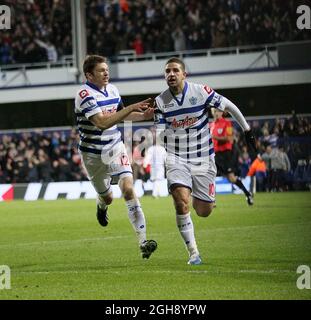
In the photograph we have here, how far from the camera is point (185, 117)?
10.7m

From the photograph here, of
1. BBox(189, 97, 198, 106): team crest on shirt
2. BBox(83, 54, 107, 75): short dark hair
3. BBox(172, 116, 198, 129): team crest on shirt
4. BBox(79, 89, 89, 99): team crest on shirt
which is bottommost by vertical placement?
BBox(172, 116, 198, 129): team crest on shirt

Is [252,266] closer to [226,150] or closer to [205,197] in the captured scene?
[205,197]

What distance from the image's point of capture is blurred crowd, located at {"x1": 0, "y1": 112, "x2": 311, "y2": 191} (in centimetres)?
2650

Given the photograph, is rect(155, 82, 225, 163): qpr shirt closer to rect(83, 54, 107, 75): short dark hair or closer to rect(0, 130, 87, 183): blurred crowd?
rect(83, 54, 107, 75): short dark hair

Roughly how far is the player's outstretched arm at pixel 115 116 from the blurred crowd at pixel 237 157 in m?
14.5

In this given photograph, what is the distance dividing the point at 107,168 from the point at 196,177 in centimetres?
165

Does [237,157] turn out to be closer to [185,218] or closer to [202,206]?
[202,206]

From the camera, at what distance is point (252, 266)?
1023cm

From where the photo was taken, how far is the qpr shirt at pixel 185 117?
1067 cm

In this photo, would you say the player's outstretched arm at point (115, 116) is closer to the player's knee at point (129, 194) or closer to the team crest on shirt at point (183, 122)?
the team crest on shirt at point (183, 122)

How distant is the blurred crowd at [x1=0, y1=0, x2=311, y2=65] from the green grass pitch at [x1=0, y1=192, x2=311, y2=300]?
10417 mm

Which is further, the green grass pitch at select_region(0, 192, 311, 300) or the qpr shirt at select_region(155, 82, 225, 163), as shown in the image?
the qpr shirt at select_region(155, 82, 225, 163)

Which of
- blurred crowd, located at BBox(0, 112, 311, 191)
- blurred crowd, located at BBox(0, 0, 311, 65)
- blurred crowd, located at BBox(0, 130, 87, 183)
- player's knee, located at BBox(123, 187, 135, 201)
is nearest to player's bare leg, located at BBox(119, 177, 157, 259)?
player's knee, located at BBox(123, 187, 135, 201)
